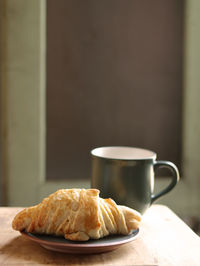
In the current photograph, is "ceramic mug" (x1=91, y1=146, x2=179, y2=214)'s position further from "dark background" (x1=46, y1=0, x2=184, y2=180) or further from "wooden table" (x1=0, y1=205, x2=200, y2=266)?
"dark background" (x1=46, y1=0, x2=184, y2=180)

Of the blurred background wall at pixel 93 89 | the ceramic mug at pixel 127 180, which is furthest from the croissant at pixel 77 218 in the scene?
the blurred background wall at pixel 93 89

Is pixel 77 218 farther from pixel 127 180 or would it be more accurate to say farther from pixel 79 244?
pixel 127 180

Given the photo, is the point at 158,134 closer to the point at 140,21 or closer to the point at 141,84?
the point at 141,84

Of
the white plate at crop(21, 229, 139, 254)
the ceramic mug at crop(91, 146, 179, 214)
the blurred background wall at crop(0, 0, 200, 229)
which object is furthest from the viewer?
the blurred background wall at crop(0, 0, 200, 229)

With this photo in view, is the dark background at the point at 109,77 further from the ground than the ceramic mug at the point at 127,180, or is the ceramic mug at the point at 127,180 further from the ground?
the dark background at the point at 109,77

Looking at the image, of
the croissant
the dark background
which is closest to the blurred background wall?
the dark background

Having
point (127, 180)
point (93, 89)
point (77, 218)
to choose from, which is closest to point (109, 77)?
point (93, 89)

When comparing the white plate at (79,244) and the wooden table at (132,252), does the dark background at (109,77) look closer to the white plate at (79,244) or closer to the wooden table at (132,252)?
the wooden table at (132,252)
